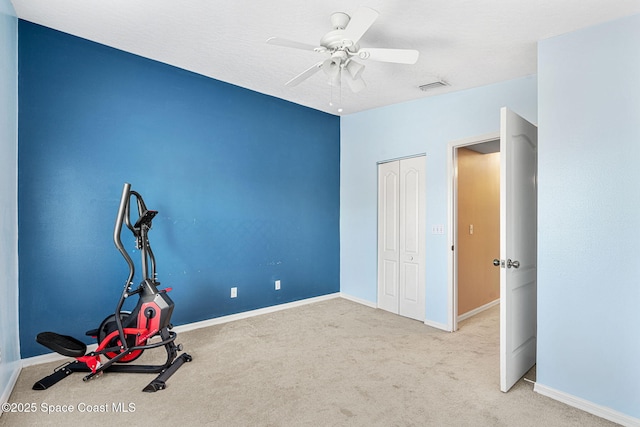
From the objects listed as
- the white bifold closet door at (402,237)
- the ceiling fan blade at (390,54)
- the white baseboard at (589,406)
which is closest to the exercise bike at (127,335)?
the ceiling fan blade at (390,54)

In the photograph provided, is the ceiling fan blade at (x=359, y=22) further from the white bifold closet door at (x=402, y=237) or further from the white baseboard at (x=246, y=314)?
the white baseboard at (x=246, y=314)

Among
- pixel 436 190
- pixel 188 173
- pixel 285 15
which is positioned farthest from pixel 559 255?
pixel 188 173

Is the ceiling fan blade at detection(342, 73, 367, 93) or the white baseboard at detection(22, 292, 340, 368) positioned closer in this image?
the ceiling fan blade at detection(342, 73, 367, 93)

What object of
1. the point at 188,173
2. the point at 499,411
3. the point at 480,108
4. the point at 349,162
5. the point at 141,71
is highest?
the point at 141,71

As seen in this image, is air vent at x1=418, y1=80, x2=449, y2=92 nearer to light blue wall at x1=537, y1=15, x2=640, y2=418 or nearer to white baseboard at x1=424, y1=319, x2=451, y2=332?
light blue wall at x1=537, y1=15, x2=640, y2=418

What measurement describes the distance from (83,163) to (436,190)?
370 cm

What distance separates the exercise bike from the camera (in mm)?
2492

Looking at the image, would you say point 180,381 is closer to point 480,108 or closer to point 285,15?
point 285,15

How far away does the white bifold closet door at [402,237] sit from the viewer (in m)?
4.11

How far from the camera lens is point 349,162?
5.00 meters

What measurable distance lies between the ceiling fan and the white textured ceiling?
0.30 metres

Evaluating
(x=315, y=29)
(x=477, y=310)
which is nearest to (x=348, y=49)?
(x=315, y=29)

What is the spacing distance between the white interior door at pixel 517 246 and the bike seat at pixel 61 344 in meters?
3.23

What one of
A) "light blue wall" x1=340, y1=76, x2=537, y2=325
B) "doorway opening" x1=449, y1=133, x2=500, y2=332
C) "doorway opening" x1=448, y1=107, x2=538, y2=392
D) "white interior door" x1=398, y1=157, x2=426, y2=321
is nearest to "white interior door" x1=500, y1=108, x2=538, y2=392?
"doorway opening" x1=448, y1=107, x2=538, y2=392
